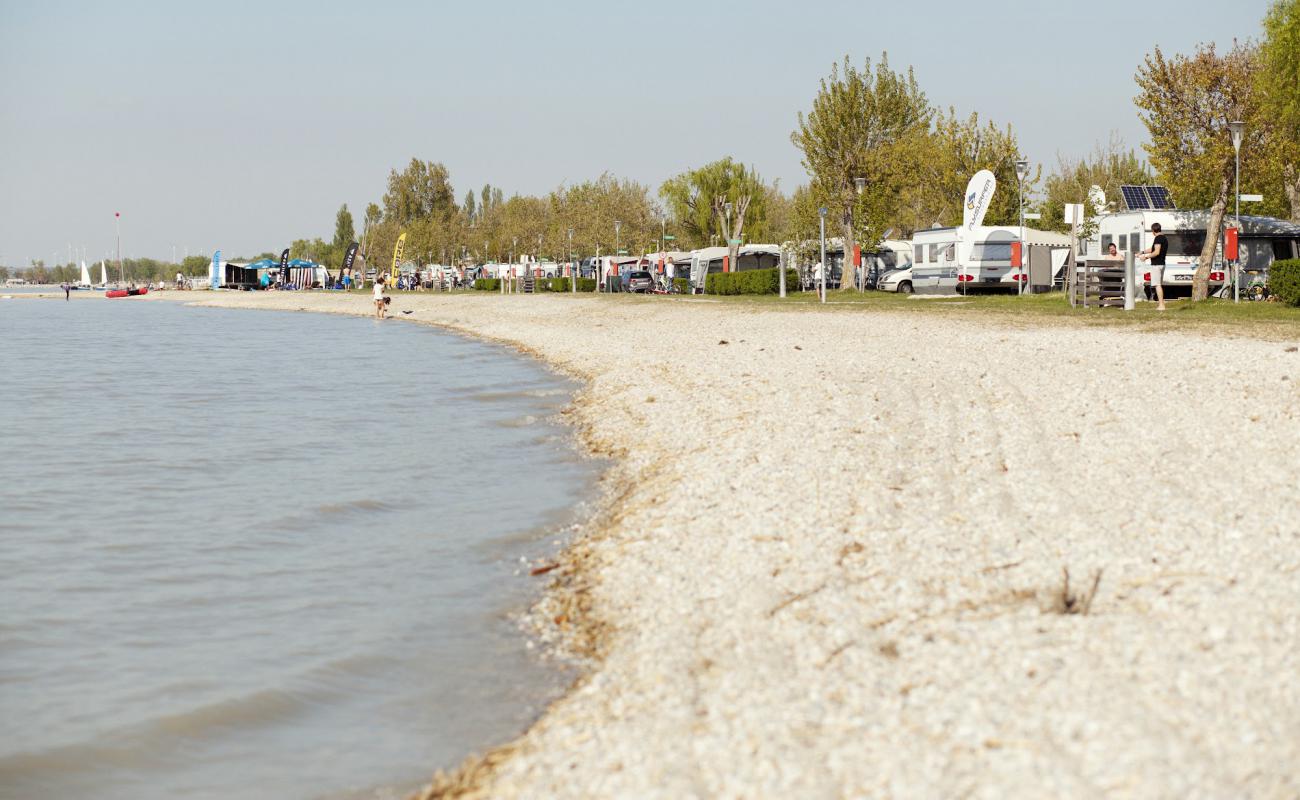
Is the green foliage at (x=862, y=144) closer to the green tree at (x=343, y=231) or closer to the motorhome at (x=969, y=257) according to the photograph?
the motorhome at (x=969, y=257)

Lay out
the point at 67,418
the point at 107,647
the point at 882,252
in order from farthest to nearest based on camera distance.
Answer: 1. the point at 882,252
2. the point at 67,418
3. the point at 107,647

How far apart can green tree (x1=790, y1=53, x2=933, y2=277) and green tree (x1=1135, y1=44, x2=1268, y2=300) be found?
1766cm

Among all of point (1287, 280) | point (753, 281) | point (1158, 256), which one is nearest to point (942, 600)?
point (1158, 256)

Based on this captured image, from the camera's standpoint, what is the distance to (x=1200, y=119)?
25.8 metres

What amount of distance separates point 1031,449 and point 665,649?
14.0ft

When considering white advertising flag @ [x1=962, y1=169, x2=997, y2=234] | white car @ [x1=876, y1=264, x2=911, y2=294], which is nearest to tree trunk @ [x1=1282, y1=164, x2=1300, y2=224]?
white advertising flag @ [x1=962, y1=169, x2=997, y2=234]

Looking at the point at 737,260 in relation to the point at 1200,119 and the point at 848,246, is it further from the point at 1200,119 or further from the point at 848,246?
the point at 1200,119

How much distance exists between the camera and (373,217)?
406ft

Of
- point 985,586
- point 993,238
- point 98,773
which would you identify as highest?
point 993,238

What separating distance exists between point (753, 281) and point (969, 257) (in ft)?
33.9

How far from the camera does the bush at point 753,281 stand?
43.2m

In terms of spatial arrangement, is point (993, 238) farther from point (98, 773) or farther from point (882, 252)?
point (98, 773)

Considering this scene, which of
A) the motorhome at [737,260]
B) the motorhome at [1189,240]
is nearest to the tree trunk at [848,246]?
the motorhome at [737,260]

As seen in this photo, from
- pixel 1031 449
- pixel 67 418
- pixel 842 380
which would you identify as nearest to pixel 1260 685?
pixel 1031 449
